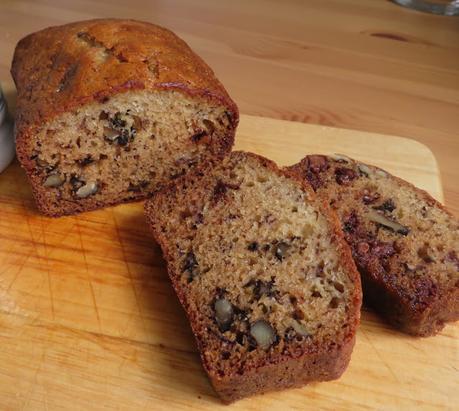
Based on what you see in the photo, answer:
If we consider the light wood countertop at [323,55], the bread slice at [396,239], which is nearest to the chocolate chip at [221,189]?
the bread slice at [396,239]

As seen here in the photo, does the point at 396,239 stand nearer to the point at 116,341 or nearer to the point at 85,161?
the point at 116,341

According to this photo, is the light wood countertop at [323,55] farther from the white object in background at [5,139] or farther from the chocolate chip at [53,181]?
the chocolate chip at [53,181]

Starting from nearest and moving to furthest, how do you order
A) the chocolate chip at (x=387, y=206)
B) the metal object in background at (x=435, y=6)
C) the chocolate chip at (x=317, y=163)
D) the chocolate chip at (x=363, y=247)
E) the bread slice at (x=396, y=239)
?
the bread slice at (x=396, y=239) → the chocolate chip at (x=363, y=247) → the chocolate chip at (x=387, y=206) → the chocolate chip at (x=317, y=163) → the metal object in background at (x=435, y=6)

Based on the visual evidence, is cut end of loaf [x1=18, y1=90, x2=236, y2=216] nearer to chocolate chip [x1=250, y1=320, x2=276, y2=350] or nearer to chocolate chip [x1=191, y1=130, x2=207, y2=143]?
Answer: chocolate chip [x1=191, y1=130, x2=207, y2=143]

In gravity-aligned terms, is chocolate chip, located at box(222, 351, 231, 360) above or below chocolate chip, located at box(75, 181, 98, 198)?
below

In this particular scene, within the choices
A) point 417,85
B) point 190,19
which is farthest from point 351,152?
point 190,19

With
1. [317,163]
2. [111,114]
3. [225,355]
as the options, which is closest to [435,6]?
[317,163]

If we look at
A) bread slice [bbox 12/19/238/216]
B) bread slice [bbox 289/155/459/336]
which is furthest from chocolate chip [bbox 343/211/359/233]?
bread slice [bbox 12/19/238/216]
